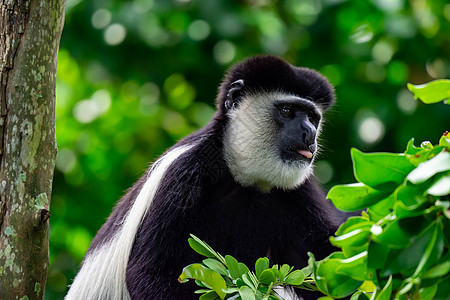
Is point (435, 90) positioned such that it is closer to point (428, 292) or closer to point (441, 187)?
point (441, 187)

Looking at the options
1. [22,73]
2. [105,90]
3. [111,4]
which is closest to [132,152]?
[105,90]

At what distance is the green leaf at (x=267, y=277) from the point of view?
5.12 feet

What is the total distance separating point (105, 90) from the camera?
19.2 ft

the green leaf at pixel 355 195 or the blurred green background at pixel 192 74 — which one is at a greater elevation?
the green leaf at pixel 355 195

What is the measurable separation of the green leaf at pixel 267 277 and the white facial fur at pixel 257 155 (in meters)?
1.10

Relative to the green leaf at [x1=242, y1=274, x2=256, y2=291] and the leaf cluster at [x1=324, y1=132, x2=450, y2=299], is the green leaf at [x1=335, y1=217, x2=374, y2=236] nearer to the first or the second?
the leaf cluster at [x1=324, y1=132, x2=450, y2=299]

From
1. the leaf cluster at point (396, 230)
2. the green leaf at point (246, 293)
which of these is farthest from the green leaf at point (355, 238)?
the green leaf at point (246, 293)

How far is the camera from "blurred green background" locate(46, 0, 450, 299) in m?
4.98

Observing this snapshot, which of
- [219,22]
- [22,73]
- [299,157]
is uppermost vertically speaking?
[22,73]

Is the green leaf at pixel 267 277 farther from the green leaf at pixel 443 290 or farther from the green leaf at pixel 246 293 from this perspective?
the green leaf at pixel 443 290

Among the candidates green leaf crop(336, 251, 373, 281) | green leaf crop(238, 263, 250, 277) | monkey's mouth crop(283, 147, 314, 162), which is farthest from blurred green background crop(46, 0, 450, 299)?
green leaf crop(336, 251, 373, 281)

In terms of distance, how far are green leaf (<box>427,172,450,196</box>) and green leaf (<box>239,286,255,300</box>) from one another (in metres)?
0.61

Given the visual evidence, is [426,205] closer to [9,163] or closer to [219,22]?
[9,163]

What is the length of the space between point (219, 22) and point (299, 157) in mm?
2455
